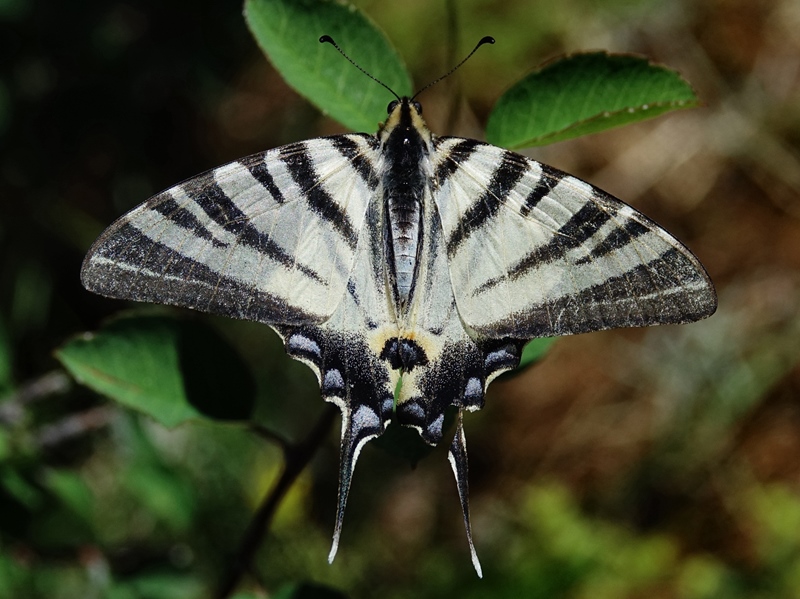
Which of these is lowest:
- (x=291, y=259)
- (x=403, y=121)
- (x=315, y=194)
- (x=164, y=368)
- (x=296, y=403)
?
(x=296, y=403)

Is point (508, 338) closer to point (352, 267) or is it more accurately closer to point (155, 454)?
point (352, 267)

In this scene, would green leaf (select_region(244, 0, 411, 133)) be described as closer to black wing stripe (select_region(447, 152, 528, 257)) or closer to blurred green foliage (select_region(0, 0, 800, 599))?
black wing stripe (select_region(447, 152, 528, 257))

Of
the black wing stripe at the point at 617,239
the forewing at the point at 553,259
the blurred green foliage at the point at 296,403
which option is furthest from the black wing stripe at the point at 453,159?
the blurred green foliage at the point at 296,403

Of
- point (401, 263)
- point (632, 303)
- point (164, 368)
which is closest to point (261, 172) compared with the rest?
point (401, 263)

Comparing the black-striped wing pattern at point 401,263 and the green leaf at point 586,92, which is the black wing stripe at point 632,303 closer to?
the black-striped wing pattern at point 401,263

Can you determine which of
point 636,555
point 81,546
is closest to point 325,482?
point 636,555

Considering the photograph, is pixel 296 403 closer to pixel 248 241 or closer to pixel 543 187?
pixel 248 241
